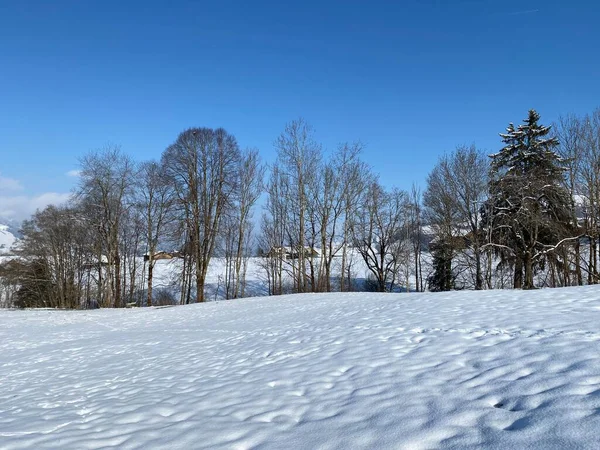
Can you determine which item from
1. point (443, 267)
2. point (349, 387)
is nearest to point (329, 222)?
point (443, 267)

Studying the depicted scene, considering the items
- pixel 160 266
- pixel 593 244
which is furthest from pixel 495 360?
pixel 160 266

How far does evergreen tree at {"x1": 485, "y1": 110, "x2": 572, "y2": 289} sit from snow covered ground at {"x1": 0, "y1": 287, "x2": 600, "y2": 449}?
29.7 feet

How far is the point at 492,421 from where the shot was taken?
2.73 meters

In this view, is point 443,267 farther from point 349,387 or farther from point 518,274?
point 349,387

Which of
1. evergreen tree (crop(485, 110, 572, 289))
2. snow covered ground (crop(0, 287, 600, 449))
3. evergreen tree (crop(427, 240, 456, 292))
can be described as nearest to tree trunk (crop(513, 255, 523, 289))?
evergreen tree (crop(485, 110, 572, 289))

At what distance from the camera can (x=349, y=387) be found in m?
4.07

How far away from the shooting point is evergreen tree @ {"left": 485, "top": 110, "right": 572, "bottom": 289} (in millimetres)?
16844

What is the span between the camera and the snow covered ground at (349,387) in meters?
2.80

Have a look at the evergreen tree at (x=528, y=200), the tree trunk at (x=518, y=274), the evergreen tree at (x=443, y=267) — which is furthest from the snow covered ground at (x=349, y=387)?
the evergreen tree at (x=443, y=267)

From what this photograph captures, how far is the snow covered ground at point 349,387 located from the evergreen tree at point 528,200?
9042 mm

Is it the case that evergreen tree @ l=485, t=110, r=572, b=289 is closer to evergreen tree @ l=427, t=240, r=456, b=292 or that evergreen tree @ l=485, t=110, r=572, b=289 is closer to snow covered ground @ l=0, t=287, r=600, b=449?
evergreen tree @ l=427, t=240, r=456, b=292

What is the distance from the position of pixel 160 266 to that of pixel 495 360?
4539cm

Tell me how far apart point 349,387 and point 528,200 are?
1689cm

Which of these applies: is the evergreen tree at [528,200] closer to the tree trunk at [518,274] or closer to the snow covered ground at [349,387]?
the tree trunk at [518,274]
